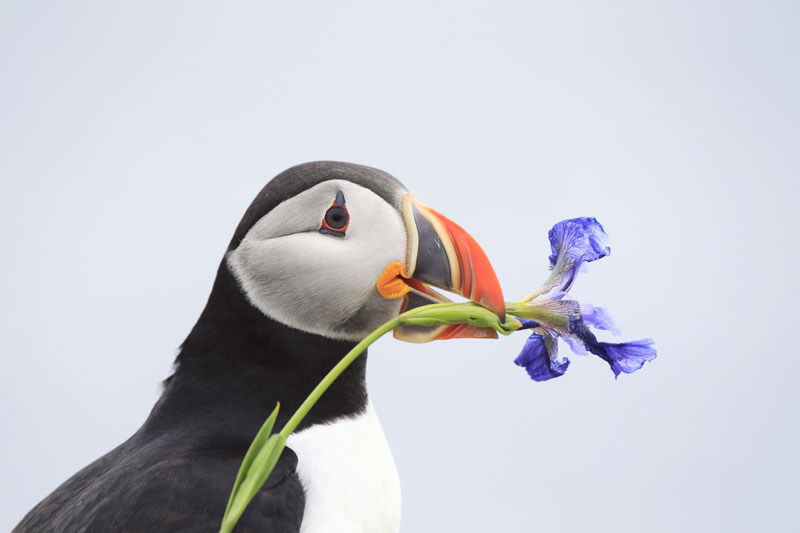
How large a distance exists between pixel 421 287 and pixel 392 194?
19 cm

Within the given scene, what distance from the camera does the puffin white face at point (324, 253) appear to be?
5.26ft

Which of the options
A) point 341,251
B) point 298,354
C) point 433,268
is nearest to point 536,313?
point 433,268

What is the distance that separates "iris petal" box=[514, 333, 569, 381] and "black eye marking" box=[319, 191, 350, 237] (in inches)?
18.8

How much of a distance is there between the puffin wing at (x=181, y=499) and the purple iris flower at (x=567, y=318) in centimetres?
50

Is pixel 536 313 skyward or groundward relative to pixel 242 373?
skyward

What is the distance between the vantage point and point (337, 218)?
1.62 m

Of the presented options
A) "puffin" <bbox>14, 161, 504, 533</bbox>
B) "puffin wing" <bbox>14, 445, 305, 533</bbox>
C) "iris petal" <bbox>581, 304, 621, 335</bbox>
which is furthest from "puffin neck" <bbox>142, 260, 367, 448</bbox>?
"iris petal" <bbox>581, 304, 621, 335</bbox>

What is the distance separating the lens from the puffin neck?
5.39ft

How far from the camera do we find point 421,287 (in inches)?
64.8

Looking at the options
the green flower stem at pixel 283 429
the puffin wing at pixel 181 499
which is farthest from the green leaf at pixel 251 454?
the puffin wing at pixel 181 499

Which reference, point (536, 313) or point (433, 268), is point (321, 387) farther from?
point (433, 268)

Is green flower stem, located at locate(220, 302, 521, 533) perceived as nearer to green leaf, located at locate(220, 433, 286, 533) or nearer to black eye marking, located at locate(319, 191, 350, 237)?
green leaf, located at locate(220, 433, 286, 533)

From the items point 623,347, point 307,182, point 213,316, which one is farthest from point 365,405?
point 623,347

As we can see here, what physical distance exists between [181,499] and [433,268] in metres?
0.60
